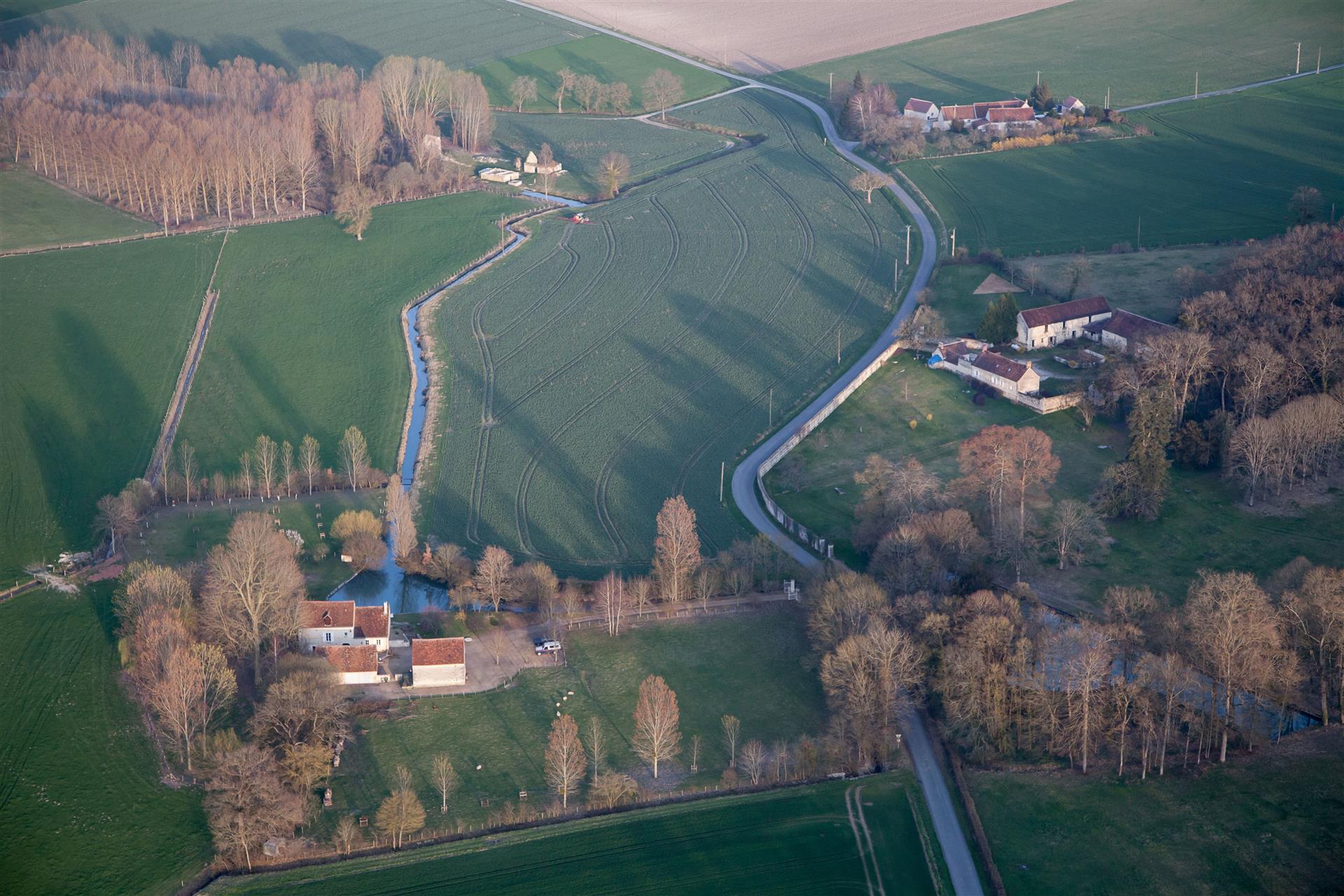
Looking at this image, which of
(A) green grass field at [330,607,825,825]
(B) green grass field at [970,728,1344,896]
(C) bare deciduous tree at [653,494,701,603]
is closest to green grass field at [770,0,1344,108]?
(C) bare deciduous tree at [653,494,701,603]

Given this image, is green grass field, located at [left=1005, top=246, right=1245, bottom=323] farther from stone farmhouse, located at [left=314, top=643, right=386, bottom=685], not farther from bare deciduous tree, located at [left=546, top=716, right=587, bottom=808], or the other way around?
stone farmhouse, located at [left=314, top=643, right=386, bottom=685]

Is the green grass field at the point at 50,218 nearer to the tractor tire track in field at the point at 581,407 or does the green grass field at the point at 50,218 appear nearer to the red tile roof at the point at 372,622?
the tractor tire track in field at the point at 581,407

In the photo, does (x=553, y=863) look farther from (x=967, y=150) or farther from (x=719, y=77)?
(x=719, y=77)

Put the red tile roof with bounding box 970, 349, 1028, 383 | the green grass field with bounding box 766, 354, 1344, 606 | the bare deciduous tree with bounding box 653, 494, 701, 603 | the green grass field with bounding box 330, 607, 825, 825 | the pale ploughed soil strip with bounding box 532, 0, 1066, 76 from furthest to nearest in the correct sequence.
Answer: the pale ploughed soil strip with bounding box 532, 0, 1066, 76
the red tile roof with bounding box 970, 349, 1028, 383
the bare deciduous tree with bounding box 653, 494, 701, 603
the green grass field with bounding box 766, 354, 1344, 606
the green grass field with bounding box 330, 607, 825, 825

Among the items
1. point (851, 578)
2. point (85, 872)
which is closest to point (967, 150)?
point (851, 578)

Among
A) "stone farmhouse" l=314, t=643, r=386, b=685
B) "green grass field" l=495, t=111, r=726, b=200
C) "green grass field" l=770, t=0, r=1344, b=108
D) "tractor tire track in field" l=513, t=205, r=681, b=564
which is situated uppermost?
"green grass field" l=770, t=0, r=1344, b=108

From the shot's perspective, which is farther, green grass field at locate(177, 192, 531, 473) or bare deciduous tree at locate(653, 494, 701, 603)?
green grass field at locate(177, 192, 531, 473)

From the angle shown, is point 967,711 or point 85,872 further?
point 967,711
